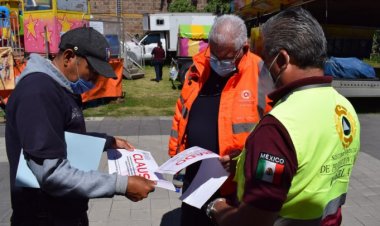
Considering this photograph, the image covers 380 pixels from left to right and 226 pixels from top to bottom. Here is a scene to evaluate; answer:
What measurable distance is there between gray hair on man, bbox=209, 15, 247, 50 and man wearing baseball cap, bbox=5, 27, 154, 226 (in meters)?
0.85

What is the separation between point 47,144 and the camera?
172 centimetres

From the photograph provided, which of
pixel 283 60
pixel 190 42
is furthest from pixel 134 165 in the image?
pixel 190 42

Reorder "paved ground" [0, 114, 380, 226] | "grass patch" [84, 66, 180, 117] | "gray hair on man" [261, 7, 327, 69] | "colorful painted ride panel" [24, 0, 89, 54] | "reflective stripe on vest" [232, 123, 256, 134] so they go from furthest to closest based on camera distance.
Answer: "colorful painted ride panel" [24, 0, 89, 54]
"grass patch" [84, 66, 180, 117]
"paved ground" [0, 114, 380, 226]
"reflective stripe on vest" [232, 123, 256, 134]
"gray hair on man" [261, 7, 327, 69]

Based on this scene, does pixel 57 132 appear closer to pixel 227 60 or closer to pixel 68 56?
pixel 68 56

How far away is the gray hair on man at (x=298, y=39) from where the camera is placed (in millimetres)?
1438

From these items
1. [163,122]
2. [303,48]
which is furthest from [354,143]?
[163,122]

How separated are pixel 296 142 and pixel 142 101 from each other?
35.1 ft

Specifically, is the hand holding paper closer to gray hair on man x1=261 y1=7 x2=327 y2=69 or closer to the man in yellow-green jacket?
the man in yellow-green jacket

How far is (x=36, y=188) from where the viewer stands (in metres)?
1.90

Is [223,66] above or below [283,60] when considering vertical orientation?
below

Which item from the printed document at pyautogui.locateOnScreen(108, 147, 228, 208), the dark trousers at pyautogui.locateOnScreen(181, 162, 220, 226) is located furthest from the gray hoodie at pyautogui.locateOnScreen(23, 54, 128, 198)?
the dark trousers at pyautogui.locateOnScreen(181, 162, 220, 226)

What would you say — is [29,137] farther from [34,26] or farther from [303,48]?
[34,26]

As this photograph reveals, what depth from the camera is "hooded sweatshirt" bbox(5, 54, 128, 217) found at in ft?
5.64

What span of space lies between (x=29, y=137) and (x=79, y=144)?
0.29 meters
